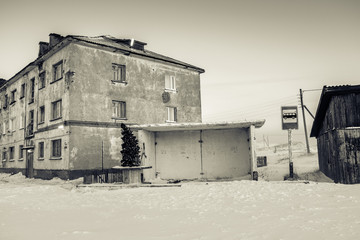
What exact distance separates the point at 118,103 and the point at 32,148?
314 inches

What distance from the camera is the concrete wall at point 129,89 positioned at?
20422 millimetres

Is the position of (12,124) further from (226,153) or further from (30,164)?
(226,153)

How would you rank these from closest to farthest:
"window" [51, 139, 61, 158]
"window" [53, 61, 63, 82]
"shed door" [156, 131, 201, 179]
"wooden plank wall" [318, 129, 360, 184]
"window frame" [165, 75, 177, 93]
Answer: "wooden plank wall" [318, 129, 360, 184] → "shed door" [156, 131, 201, 179] → "window" [51, 139, 61, 158] → "window" [53, 61, 63, 82] → "window frame" [165, 75, 177, 93]

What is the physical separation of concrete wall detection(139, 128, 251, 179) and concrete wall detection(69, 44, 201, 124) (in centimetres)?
482

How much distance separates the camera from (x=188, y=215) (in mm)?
7801

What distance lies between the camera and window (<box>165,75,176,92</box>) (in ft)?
83.1

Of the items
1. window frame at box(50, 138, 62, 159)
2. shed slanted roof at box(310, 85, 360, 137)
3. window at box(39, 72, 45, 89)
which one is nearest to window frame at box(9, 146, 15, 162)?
window at box(39, 72, 45, 89)

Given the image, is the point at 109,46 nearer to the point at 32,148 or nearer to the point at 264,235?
the point at 32,148

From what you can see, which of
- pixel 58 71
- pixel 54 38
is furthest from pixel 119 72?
pixel 54 38

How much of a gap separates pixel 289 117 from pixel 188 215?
37.5 feet

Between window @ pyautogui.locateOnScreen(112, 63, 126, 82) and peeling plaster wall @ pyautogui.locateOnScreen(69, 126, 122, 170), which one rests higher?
window @ pyautogui.locateOnScreen(112, 63, 126, 82)

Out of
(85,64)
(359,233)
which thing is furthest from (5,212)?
(85,64)

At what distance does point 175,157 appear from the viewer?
61.2 ft

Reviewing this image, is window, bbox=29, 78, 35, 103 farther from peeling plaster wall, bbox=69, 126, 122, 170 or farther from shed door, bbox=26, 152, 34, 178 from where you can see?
peeling plaster wall, bbox=69, 126, 122, 170
